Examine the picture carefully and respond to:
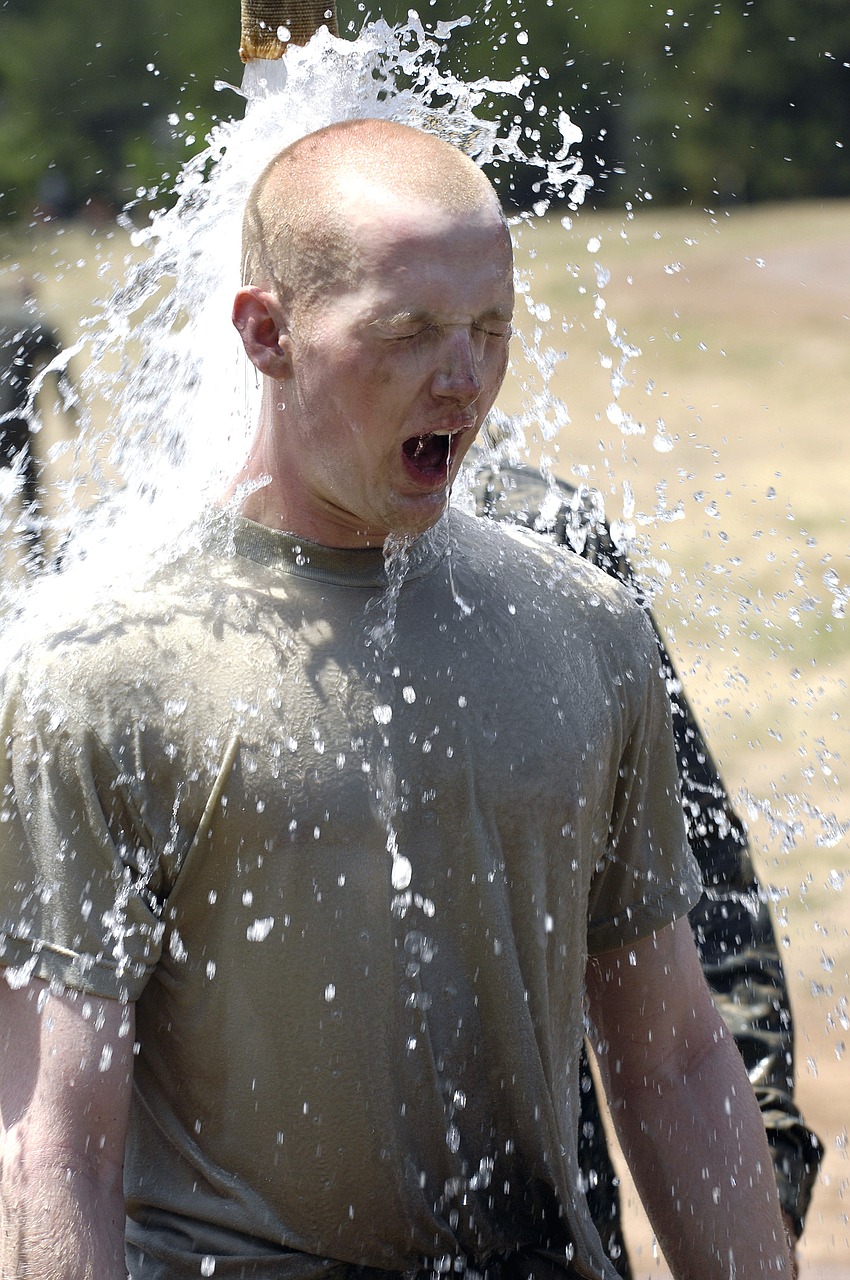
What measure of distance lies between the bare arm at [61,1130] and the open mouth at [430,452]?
0.66 meters

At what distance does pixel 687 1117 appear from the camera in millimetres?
2189

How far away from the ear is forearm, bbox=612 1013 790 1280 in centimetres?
103

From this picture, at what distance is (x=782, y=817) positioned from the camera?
22.9 feet

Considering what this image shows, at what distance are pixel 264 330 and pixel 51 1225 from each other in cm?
97

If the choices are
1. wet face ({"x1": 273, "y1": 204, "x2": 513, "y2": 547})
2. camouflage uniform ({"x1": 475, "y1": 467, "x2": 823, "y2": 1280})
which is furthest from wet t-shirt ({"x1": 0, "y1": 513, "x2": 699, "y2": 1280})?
camouflage uniform ({"x1": 475, "y1": 467, "x2": 823, "y2": 1280})

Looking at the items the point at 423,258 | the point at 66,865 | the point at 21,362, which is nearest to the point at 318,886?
the point at 66,865

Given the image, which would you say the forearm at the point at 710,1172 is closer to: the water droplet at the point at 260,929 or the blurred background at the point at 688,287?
the water droplet at the point at 260,929

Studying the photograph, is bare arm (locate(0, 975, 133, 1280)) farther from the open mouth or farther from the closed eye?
the closed eye

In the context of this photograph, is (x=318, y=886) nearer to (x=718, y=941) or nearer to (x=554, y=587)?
(x=554, y=587)

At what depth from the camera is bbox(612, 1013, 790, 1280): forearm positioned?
2.16 m

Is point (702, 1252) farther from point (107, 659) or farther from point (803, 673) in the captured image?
point (803, 673)

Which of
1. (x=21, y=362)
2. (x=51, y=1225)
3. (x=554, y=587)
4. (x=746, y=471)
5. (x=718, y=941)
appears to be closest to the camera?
(x=51, y=1225)

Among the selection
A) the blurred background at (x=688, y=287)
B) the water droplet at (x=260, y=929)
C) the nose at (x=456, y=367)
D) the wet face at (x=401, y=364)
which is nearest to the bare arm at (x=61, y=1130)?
the water droplet at (x=260, y=929)

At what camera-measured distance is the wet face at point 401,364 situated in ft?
5.95
